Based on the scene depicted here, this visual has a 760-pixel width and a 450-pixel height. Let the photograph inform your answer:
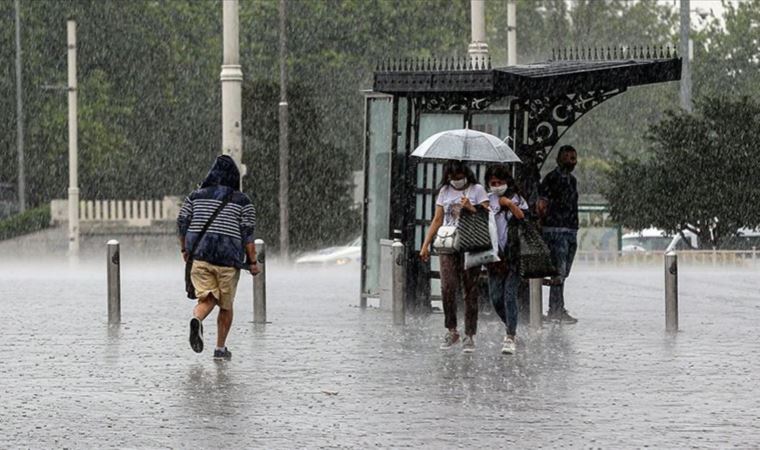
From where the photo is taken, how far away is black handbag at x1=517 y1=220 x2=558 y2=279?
16.5 m

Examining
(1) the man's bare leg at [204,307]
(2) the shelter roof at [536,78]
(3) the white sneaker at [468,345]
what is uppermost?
(2) the shelter roof at [536,78]

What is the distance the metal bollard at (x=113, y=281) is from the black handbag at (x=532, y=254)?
5043 millimetres

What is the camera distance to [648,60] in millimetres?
20016

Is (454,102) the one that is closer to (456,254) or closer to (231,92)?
(456,254)

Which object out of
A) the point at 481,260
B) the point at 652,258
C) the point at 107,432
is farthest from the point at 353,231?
the point at 107,432

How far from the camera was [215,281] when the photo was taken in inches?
619

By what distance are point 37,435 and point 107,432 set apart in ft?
1.27

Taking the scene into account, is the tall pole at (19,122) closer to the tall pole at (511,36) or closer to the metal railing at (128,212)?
the metal railing at (128,212)

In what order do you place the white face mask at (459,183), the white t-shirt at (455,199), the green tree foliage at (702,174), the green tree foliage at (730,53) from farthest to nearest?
the green tree foliage at (730,53) → the green tree foliage at (702,174) → the white face mask at (459,183) → the white t-shirt at (455,199)

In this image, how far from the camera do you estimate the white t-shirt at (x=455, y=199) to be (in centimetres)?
1656

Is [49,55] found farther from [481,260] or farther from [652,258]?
[481,260]

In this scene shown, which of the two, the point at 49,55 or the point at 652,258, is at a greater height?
the point at 49,55

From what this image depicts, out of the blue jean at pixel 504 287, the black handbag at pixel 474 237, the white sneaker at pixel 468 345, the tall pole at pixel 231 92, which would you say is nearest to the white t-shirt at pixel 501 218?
the blue jean at pixel 504 287

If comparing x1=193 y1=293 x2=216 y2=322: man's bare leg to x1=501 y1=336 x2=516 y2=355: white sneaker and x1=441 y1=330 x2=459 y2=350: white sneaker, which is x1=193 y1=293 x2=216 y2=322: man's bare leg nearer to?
x1=441 y1=330 x2=459 y2=350: white sneaker
